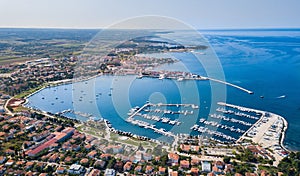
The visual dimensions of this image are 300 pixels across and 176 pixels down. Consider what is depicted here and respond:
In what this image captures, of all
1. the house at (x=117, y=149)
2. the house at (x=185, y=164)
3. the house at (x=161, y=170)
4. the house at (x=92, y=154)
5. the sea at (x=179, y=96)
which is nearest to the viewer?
the house at (x=161, y=170)

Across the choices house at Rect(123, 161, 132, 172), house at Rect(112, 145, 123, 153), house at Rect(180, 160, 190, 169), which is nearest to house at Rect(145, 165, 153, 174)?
house at Rect(123, 161, 132, 172)

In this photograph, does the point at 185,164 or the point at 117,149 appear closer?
the point at 185,164

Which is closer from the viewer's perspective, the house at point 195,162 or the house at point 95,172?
the house at point 95,172

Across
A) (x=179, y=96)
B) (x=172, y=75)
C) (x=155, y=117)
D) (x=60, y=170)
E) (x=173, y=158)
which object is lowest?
(x=60, y=170)

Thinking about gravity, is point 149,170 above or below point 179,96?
below

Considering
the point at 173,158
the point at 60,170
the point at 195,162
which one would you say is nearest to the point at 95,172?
the point at 60,170

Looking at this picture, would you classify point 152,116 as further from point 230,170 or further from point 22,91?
point 22,91

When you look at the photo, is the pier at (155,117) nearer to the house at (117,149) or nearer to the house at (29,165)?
the house at (117,149)

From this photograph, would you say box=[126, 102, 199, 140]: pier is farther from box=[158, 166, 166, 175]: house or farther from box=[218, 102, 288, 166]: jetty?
box=[218, 102, 288, 166]: jetty

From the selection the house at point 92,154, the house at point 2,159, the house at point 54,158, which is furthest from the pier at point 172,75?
the house at point 2,159

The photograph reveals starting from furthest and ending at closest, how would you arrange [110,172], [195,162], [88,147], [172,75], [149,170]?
[172,75]
[88,147]
[195,162]
[149,170]
[110,172]

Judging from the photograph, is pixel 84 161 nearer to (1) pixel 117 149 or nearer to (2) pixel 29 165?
(1) pixel 117 149

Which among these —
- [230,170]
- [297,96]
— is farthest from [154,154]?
[297,96]
